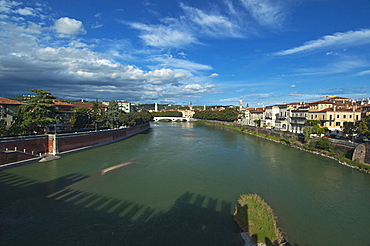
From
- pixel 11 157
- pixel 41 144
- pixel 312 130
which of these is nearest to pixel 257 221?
pixel 11 157

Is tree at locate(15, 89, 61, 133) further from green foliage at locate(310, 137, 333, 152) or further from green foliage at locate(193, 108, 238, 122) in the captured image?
green foliage at locate(193, 108, 238, 122)

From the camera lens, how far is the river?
7066 mm

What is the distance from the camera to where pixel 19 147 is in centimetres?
1511

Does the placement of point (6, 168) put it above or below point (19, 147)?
below

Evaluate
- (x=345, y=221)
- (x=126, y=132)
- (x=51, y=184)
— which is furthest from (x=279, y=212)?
(x=126, y=132)

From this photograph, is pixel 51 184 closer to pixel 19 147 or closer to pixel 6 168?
pixel 6 168

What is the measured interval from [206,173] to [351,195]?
7975 mm

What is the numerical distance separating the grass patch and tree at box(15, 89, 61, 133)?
1886 centimetres

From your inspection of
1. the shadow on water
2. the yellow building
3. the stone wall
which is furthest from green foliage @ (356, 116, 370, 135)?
the shadow on water

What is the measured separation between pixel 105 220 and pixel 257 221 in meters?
5.52

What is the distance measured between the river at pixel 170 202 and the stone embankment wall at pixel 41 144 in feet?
4.11

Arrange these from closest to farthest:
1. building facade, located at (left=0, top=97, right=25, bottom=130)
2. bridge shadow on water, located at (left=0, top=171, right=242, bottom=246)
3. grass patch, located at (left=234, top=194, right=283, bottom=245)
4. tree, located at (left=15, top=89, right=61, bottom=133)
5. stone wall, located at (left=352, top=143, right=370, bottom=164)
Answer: grass patch, located at (left=234, top=194, right=283, bottom=245) → bridge shadow on water, located at (left=0, top=171, right=242, bottom=246) → stone wall, located at (left=352, top=143, right=370, bottom=164) → tree, located at (left=15, top=89, right=61, bottom=133) → building facade, located at (left=0, top=97, right=25, bottom=130)

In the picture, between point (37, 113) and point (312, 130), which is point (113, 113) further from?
point (312, 130)

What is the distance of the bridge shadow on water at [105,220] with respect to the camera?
22.3ft
